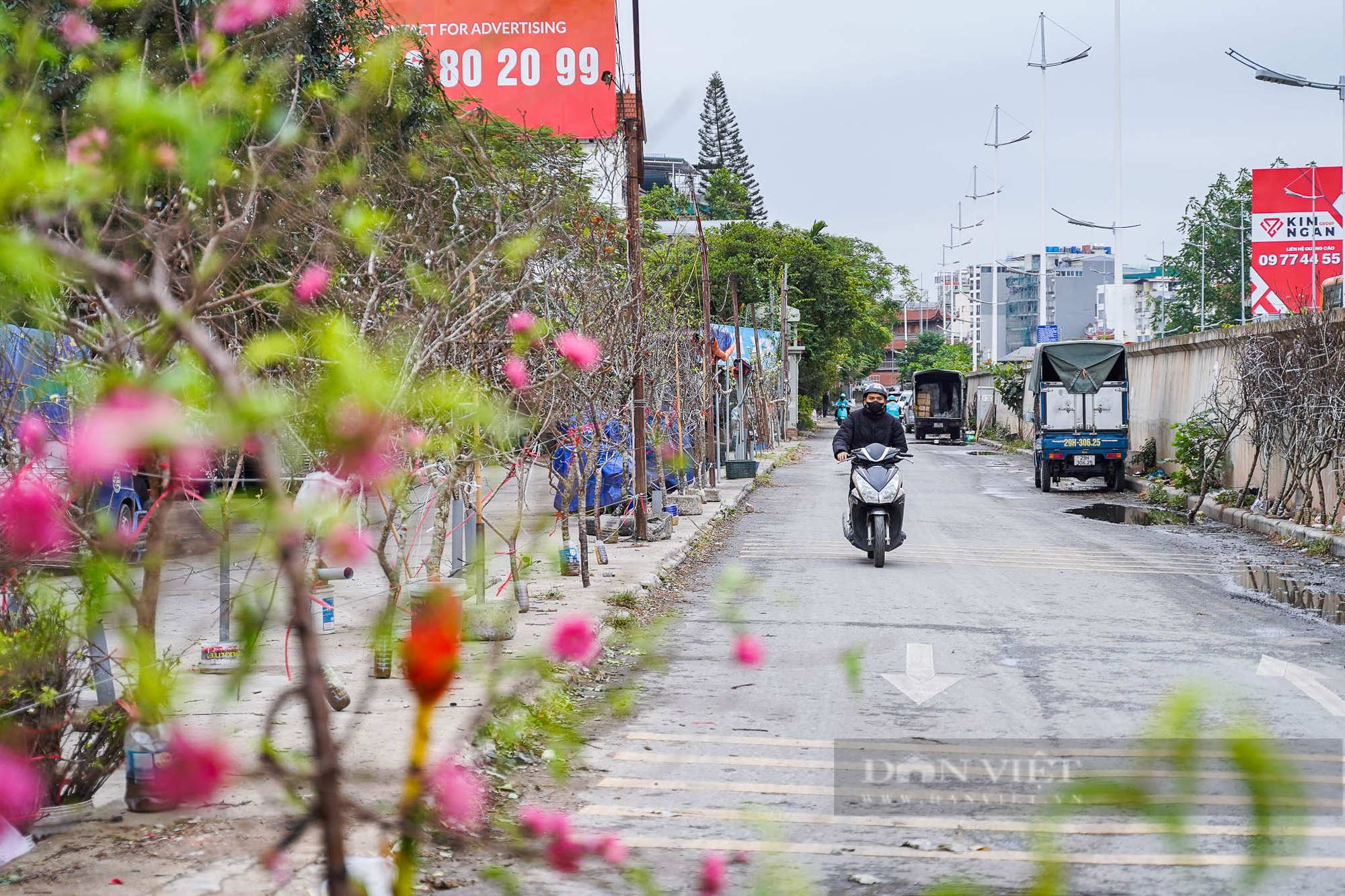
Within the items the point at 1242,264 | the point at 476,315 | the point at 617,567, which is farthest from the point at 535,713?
the point at 1242,264

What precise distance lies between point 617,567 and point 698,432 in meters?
9.42

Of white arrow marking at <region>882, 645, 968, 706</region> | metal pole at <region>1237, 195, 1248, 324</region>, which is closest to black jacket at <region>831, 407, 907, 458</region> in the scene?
white arrow marking at <region>882, 645, 968, 706</region>

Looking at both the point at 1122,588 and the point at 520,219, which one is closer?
the point at 520,219

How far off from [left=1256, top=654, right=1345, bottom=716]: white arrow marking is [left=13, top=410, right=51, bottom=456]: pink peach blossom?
6.29 metres

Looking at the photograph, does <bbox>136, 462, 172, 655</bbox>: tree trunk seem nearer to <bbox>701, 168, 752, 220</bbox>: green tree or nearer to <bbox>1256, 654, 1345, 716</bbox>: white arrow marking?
<bbox>1256, 654, 1345, 716</bbox>: white arrow marking

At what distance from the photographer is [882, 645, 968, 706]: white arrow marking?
7.83 meters

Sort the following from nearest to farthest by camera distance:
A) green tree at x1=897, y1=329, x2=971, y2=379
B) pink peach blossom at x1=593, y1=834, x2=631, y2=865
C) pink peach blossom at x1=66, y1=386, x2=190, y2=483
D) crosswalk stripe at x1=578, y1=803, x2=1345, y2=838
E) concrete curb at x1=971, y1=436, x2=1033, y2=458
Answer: pink peach blossom at x1=66, y1=386, x2=190, y2=483 < pink peach blossom at x1=593, y1=834, x2=631, y2=865 < crosswalk stripe at x1=578, y1=803, x2=1345, y2=838 < concrete curb at x1=971, y1=436, x2=1033, y2=458 < green tree at x1=897, y1=329, x2=971, y2=379

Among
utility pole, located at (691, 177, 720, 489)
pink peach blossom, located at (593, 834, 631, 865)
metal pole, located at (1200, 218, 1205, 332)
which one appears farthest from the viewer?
metal pole, located at (1200, 218, 1205, 332)

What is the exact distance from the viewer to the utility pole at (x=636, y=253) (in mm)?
13883

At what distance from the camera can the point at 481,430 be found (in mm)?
8430

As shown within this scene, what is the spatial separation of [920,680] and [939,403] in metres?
46.8

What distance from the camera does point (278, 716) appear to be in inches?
204

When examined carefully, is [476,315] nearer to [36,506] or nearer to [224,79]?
[224,79]

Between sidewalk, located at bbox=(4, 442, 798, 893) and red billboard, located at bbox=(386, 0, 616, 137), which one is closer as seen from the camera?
sidewalk, located at bbox=(4, 442, 798, 893)
